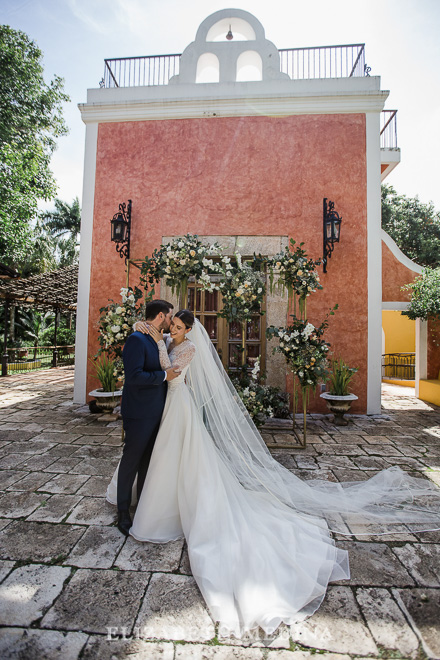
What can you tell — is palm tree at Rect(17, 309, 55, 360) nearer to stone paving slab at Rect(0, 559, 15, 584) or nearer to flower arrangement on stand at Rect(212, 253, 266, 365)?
flower arrangement on stand at Rect(212, 253, 266, 365)

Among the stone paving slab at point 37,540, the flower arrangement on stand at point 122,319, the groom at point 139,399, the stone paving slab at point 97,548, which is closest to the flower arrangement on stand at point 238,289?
the flower arrangement on stand at point 122,319

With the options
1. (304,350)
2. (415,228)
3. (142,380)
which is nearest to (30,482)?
(142,380)

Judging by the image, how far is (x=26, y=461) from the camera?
3.95m

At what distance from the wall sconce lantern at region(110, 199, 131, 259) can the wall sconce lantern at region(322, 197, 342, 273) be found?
3.42 m

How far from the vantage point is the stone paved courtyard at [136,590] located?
5.41ft

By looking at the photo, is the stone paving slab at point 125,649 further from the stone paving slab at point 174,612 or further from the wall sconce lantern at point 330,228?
the wall sconce lantern at point 330,228

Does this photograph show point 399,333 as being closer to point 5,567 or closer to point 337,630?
point 337,630

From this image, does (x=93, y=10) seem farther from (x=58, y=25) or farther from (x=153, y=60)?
(x=153, y=60)

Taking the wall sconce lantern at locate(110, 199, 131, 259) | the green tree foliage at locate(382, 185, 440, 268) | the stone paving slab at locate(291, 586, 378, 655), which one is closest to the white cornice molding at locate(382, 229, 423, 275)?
the wall sconce lantern at locate(110, 199, 131, 259)

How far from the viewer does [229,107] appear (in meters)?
6.50

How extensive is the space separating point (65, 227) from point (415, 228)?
20.7 metres

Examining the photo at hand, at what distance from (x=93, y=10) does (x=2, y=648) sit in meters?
6.75

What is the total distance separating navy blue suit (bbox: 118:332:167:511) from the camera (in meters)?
2.57

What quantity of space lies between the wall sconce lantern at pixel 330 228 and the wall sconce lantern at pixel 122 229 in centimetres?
342
